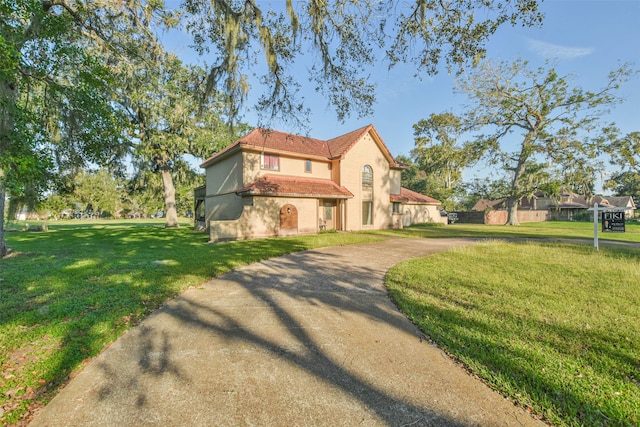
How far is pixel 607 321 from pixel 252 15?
31.9 ft

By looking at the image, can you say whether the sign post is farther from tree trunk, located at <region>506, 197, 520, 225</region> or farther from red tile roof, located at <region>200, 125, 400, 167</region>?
tree trunk, located at <region>506, 197, 520, 225</region>

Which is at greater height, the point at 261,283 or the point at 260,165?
the point at 260,165

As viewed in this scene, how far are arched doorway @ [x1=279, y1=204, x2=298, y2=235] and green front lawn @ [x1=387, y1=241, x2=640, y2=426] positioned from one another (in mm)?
9761

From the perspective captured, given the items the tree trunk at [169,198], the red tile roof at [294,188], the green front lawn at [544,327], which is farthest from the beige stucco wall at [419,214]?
the tree trunk at [169,198]

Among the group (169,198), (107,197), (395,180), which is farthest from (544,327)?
(107,197)

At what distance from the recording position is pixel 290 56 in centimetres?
768

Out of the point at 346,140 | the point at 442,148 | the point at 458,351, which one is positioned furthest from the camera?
the point at 442,148

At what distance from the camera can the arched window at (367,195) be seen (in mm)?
20359

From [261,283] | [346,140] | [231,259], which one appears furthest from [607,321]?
[346,140]

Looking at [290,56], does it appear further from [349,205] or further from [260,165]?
[349,205]

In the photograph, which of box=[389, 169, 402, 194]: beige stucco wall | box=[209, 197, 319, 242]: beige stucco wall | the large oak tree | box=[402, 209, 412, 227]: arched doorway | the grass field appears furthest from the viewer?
box=[402, 209, 412, 227]: arched doorway

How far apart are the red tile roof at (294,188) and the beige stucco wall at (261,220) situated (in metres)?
0.66

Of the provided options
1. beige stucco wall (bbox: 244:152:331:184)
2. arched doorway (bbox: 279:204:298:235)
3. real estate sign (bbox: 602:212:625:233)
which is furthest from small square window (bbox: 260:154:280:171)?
real estate sign (bbox: 602:212:625:233)

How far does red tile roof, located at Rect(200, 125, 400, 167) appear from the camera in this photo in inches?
660
